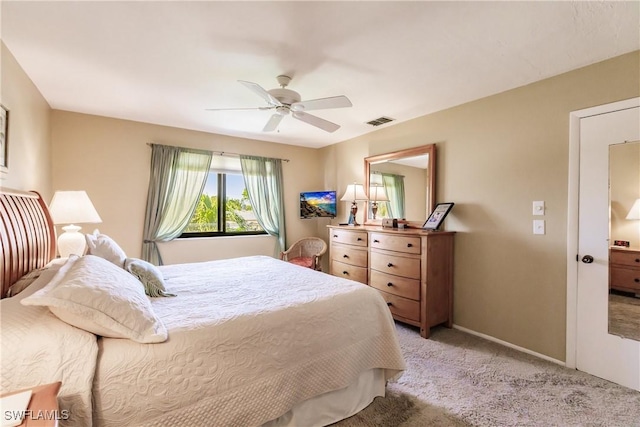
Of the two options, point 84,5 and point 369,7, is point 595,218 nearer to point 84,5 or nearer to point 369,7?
point 369,7

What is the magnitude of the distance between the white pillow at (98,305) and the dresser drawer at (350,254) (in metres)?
2.64

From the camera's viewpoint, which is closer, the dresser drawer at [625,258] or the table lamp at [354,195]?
the dresser drawer at [625,258]

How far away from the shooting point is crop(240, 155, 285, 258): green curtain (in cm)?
455

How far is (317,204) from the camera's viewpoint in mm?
4867

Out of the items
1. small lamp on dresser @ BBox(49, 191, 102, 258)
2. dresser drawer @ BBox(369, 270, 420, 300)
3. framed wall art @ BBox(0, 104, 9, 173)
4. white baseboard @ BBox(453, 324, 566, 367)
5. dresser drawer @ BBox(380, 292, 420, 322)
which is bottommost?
white baseboard @ BBox(453, 324, 566, 367)

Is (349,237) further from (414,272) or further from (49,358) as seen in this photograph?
(49,358)

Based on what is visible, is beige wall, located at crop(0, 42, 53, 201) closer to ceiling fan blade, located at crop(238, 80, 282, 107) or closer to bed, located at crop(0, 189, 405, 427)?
bed, located at crop(0, 189, 405, 427)

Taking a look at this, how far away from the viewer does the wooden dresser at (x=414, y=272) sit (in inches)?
115

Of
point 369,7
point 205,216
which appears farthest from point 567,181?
point 205,216

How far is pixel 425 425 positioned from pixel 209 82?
3.12m

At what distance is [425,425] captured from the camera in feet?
5.63

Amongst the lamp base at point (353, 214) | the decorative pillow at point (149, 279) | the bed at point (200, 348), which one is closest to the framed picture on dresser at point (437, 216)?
the lamp base at point (353, 214)

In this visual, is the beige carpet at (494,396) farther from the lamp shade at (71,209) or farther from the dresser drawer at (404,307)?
the lamp shade at (71,209)

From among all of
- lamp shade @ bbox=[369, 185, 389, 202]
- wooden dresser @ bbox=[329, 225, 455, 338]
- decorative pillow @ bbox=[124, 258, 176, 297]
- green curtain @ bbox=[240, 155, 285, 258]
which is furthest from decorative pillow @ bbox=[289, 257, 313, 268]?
decorative pillow @ bbox=[124, 258, 176, 297]
